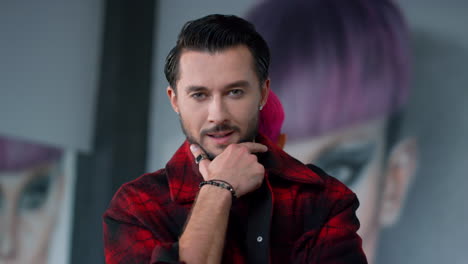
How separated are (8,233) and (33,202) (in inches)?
9.9

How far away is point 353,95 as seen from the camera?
3441mm

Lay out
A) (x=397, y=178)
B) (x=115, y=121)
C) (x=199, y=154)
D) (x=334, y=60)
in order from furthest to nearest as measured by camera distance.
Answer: (x=115, y=121)
(x=334, y=60)
(x=397, y=178)
(x=199, y=154)

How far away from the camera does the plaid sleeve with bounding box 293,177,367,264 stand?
1121mm

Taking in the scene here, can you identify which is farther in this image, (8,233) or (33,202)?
(33,202)

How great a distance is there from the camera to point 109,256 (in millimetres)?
1155

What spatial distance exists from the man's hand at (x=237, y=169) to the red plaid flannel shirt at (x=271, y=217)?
0.15ft

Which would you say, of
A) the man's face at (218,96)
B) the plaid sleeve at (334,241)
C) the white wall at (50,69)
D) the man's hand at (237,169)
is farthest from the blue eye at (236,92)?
the white wall at (50,69)

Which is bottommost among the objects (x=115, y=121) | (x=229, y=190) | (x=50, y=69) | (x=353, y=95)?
(x=229, y=190)

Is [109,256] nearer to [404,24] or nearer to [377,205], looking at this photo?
[377,205]

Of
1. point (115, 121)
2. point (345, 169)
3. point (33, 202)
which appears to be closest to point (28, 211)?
point (33, 202)

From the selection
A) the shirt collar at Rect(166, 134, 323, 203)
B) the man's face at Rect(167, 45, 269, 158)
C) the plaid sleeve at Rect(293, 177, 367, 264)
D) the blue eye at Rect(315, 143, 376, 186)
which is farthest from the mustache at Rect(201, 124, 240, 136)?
the blue eye at Rect(315, 143, 376, 186)

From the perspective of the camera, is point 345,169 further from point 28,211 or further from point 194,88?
point 194,88

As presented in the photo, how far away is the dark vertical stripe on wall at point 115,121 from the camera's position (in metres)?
3.81

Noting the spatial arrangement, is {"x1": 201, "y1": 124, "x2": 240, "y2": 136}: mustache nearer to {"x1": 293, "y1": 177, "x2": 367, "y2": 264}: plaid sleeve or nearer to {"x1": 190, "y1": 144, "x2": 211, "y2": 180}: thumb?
{"x1": 190, "y1": 144, "x2": 211, "y2": 180}: thumb
